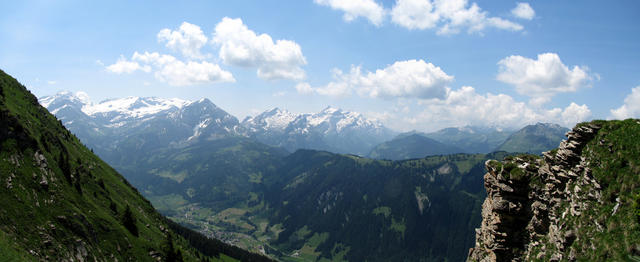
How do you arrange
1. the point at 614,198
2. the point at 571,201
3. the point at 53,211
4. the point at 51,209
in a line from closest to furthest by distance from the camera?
1. the point at 614,198
2. the point at 571,201
3. the point at 53,211
4. the point at 51,209

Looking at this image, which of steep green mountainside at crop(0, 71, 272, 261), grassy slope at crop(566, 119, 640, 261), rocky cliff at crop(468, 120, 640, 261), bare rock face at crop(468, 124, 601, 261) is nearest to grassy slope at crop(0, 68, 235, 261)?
steep green mountainside at crop(0, 71, 272, 261)

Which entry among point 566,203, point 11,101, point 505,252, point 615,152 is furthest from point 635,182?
point 11,101

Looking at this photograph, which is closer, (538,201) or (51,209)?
(538,201)

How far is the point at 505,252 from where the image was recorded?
1496 inches

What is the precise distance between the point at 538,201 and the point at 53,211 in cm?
7881

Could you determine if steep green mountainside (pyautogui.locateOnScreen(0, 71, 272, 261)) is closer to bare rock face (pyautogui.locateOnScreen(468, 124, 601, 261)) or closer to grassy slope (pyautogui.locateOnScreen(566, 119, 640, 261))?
bare rock face (pyautogui.locateOnScreen(468, 124, 601, 261))

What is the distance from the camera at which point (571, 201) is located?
105 feet

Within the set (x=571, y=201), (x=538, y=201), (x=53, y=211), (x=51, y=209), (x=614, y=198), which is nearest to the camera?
(x=614, y=198)

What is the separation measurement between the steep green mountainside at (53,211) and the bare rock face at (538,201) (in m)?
58.8

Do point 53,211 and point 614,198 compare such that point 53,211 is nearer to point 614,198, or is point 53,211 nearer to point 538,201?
point 538,201

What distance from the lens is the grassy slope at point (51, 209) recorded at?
4747 centimetres

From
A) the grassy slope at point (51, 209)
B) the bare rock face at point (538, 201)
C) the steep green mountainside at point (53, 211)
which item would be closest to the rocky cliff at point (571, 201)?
the bare rock face at point (538, 201)

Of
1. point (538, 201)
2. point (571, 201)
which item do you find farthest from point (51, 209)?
point (571, 201)

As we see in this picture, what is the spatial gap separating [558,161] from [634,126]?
7116 millimetres
